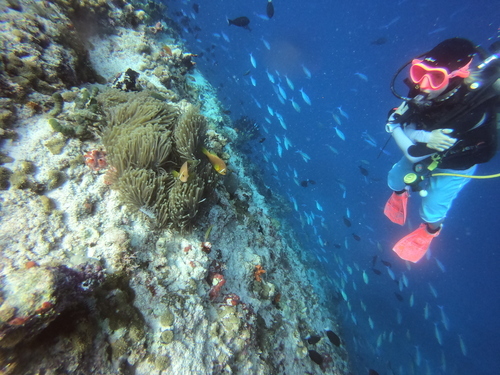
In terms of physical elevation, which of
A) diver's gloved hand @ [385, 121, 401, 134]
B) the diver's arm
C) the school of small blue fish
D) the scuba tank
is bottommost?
the school of small blue fish

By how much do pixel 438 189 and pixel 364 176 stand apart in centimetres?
4255

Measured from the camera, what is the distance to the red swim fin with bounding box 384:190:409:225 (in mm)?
6102

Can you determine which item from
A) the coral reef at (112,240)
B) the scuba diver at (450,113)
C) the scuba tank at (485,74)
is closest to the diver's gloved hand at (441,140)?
the scuba diver at (450,113)

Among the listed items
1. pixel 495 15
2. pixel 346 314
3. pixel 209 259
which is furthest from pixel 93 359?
pixel 495 15

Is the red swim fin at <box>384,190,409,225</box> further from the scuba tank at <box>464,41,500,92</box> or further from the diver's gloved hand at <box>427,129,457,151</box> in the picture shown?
the scuba tank at <box>464,41,500,92</box>

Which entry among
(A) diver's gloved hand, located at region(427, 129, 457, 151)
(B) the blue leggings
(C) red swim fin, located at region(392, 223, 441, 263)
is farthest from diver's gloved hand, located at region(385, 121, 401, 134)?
(C) red swim fin, located at region(392, 223, 441, 263)

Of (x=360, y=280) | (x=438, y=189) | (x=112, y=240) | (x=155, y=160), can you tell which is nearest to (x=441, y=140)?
(x=438, y=189)

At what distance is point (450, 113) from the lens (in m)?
3.83

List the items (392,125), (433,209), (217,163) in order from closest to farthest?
1. (217,163)
2. (392,125)
3. (433,209)

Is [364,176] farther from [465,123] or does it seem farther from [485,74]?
[485,74]

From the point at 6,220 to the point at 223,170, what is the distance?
7.90 ft

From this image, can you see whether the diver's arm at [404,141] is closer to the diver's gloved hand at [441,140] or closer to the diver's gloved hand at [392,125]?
the diver's gloved hand at [392,125]

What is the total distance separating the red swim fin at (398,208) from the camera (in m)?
6.10

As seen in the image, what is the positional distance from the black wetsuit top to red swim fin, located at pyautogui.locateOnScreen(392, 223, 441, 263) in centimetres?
243
